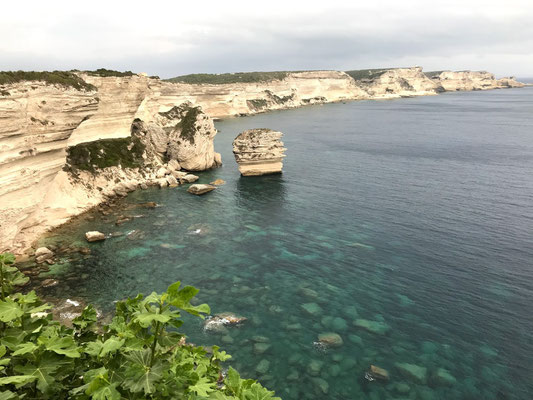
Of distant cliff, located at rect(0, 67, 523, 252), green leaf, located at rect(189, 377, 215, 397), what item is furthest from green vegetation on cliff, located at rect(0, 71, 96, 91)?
green leaf, located at rect(189, 377, 215, 397)

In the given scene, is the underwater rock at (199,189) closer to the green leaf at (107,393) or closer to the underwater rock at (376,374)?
the underwater rock at (376,374)

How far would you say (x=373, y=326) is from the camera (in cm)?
2450

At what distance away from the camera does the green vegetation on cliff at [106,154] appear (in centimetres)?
5319

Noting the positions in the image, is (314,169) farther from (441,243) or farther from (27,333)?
(27,333)

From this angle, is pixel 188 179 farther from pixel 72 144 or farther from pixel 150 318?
pixel 150 318

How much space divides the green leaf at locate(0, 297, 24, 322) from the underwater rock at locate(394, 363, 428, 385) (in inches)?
813

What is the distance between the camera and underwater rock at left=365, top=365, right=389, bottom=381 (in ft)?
65.6

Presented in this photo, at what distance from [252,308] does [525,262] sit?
87.0ft

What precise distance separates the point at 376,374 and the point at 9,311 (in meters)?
19.8

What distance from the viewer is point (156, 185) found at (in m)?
60.6

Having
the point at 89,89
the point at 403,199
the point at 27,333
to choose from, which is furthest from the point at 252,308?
the point at 89,89

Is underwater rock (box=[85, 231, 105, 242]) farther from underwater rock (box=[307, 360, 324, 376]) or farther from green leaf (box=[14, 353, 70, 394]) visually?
green leaf (box=[14, 353, 70, 394])

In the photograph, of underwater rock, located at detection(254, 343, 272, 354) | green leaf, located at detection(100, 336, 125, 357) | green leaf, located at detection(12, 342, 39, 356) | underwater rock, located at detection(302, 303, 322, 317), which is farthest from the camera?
underwater rock, located at detection(302, 303, 322, 317)

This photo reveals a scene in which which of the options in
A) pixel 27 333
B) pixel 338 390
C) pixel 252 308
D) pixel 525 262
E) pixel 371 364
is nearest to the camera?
pixel 27 333
